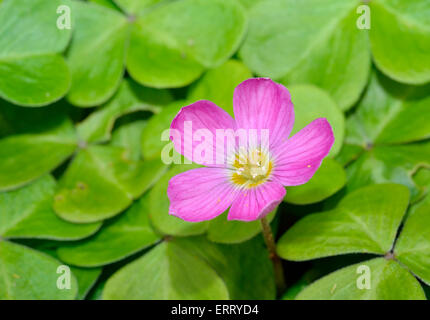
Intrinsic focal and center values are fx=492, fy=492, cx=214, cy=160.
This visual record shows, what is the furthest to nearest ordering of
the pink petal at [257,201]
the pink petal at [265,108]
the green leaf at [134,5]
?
the green leaf at [134,5]
the pink petal at [265,108]
the pink petal at [257,201]

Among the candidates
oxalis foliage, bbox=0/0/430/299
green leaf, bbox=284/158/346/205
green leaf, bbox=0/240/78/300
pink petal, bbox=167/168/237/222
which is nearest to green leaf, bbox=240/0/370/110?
oxalis foliage, bbox=0/0/430/299

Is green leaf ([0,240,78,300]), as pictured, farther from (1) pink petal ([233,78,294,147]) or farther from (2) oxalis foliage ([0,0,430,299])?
(1) pink petal ([233,78,294,147])

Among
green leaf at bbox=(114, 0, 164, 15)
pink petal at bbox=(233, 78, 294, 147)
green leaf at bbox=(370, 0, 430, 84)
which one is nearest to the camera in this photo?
pink petal at bbox=(233, 78, 294, 147)

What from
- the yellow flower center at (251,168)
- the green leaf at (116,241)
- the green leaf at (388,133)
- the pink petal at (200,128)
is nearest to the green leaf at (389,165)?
the green leaf at (388,133)

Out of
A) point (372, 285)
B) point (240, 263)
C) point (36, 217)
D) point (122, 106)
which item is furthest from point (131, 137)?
point (372, 285)

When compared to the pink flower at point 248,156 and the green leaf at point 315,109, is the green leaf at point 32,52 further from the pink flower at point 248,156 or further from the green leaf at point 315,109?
the green leaf at point 315,109
